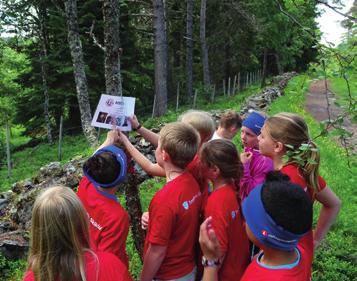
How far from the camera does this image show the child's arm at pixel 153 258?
2.91m

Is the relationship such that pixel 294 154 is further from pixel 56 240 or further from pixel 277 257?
pixel 56 240

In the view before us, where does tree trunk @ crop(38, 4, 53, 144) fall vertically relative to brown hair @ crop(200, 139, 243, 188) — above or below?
below

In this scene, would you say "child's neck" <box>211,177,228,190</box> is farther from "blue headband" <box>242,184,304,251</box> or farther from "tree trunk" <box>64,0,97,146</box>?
"tree trunk" <box>64,0,97,146</box>

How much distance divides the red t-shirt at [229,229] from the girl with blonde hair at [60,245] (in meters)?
0.86

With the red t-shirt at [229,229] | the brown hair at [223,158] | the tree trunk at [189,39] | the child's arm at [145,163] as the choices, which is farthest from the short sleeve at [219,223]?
the tree trunk at [189,39]

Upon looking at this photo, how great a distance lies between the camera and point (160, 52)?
18953 millimetres

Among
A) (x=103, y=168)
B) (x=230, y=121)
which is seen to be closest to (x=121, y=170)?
(x=103, y=168)

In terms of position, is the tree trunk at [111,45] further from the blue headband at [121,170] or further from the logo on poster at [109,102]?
the blue headband at [121,170]

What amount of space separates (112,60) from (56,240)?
2678mm

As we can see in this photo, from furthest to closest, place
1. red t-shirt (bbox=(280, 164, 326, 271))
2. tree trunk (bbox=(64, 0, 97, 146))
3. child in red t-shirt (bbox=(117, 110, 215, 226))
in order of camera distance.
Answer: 1. tree trunk (bbox=(64, 0, 97, 146))
2. child in red t-shirt (bbox=(117, 110, 215, 226))
3. red t-shirt (bbox=(280, 164, 326, 271))

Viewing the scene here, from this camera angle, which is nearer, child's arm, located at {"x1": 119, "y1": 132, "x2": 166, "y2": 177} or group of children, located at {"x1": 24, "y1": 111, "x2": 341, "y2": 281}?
group of children, located at {"x1": 24, "y1": 111, "x2": 341, "y2": 281}

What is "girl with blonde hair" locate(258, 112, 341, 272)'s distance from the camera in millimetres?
3051

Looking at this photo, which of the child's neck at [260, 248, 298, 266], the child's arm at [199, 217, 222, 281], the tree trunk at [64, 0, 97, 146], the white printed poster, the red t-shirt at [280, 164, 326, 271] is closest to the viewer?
the child's neck at [260, 248, 298, 266]

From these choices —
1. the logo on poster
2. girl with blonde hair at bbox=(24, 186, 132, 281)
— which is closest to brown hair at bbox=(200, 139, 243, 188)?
the logo on poster
